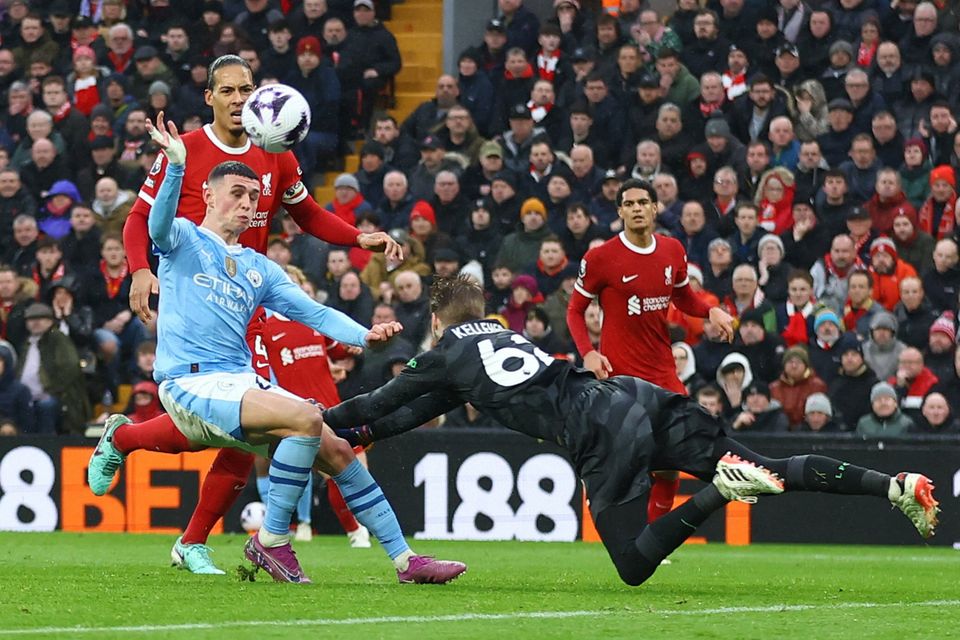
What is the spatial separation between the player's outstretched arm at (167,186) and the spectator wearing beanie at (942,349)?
8.91m

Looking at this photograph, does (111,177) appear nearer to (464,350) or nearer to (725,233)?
(725,233)

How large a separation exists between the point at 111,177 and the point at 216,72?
10.6m

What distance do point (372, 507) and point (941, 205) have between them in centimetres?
942

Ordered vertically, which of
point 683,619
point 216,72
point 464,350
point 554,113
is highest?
point 554,113

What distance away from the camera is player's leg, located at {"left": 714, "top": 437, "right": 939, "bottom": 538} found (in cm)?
764

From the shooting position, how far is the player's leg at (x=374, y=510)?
27.4 ft

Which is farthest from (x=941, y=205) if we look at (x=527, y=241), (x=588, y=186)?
(x=527, y=241)

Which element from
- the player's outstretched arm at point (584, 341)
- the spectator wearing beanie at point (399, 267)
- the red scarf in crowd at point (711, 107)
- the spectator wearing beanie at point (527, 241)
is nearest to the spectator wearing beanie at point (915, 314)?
the red scarf in crowd at point (711, 107)

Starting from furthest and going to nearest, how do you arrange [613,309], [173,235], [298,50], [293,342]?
[298,50]
[293,342]
[613,309]
[173,235]

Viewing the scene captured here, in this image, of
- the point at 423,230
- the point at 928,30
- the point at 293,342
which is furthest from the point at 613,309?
the point at 928,30

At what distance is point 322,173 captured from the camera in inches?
808

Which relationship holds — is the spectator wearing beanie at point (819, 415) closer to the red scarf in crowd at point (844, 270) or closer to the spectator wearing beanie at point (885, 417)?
the spectator wearing beanie at point (885, 417)

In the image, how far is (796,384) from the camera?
15297 millimetres

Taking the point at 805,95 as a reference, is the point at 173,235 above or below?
below
